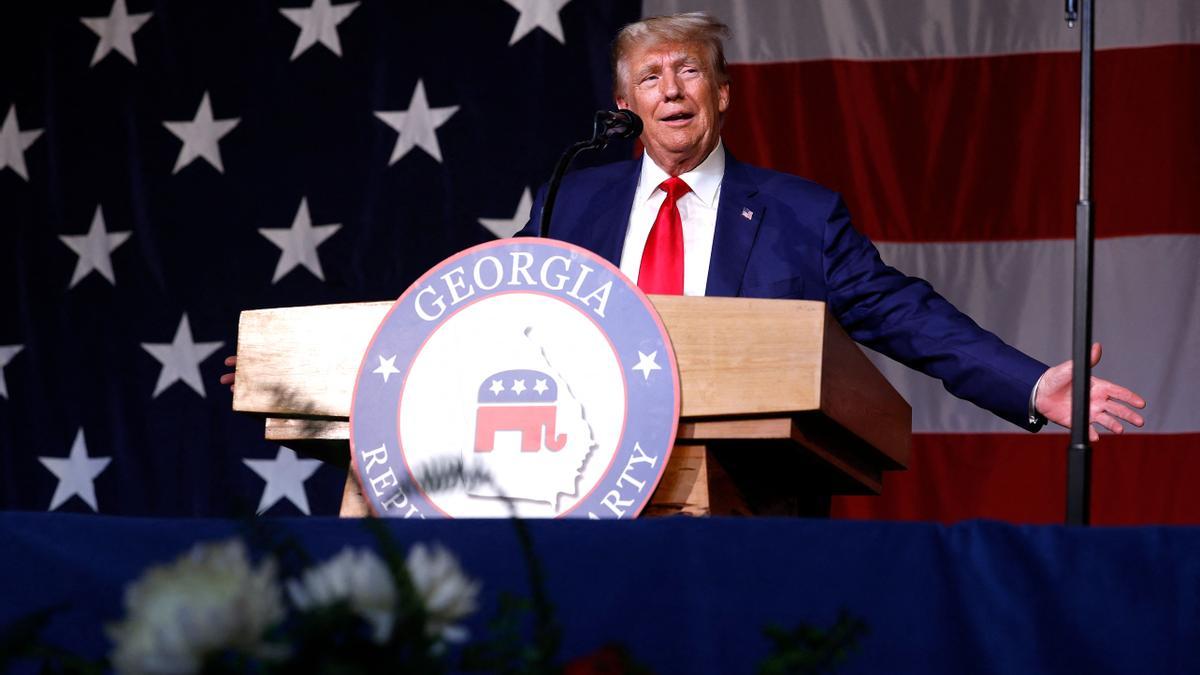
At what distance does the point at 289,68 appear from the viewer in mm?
3609

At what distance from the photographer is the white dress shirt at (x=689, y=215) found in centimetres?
194

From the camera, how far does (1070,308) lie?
3000mm

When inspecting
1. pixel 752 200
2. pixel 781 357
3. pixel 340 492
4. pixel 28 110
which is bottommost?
pixel 340 492

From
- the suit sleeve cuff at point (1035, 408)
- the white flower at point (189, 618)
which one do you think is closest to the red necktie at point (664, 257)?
the suit sleeve cuff at point (1035, 408)

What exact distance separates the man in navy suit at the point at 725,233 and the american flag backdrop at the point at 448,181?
105cm

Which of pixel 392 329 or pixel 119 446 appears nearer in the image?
pixel 392 329

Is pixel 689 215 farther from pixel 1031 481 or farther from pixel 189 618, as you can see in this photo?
pixel 189 618

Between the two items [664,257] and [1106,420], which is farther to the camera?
[664,257]

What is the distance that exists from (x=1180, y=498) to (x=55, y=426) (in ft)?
9.22

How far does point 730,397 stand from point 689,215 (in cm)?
78

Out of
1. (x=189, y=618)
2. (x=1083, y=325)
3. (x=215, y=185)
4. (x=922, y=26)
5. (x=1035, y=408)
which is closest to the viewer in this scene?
(x=189, y=618)

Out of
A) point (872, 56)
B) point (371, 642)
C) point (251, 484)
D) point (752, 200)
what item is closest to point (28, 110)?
point (251, 484)

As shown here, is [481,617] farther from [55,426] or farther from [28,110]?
[28,110]

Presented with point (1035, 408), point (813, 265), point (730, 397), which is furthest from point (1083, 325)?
point (813, 265)
